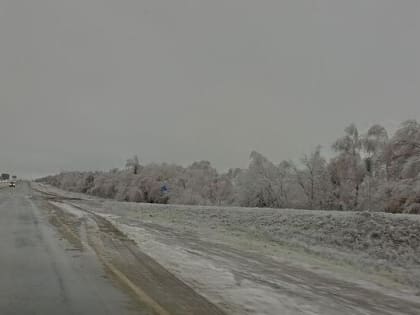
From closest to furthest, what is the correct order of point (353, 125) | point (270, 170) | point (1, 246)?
point (1, 246)
point (353, 125)
point (270, 170)

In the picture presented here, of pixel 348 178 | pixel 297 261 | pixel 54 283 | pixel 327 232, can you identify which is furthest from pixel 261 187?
pixel 54 283

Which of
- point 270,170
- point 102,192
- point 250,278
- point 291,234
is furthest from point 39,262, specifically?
point 102,192

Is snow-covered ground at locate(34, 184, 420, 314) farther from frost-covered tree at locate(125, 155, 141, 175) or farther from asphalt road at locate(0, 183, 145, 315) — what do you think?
frost-covered tree at locate(125, 155, 141, 175)

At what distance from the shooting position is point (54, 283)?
26.0 feet

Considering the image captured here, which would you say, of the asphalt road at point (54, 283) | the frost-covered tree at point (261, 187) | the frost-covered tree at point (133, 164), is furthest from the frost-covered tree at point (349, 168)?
the frost-covered tree at point (133, 164)

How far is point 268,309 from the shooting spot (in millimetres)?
6777

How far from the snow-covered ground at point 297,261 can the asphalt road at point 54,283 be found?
1.60 metres

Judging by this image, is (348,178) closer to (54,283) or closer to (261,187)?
(261,187)

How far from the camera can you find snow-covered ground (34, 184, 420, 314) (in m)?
7.52

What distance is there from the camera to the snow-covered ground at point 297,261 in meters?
7.52

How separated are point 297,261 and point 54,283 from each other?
6729 mm

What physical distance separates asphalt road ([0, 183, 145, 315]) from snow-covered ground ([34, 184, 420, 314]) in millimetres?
1595

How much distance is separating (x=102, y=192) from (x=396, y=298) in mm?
124076

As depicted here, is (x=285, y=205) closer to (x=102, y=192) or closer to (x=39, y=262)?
(x=39, y=262)
